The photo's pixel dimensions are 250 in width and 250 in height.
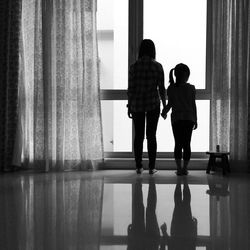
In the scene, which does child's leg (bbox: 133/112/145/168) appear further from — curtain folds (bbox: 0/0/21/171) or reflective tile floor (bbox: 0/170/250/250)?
curtain folds (bbox: 0/0/21/171)

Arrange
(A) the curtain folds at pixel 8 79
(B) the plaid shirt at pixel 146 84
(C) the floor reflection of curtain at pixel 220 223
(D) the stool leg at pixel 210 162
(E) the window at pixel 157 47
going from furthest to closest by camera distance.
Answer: (E) the window at pixel 157 47 < (A) the curtain folds at pixel 8 79 < (D) the stool leg at pixel 210 162 < (B) the plaid shirt at pixel 146 84 < (C) the floor reflection of curtain at pixel 220 223

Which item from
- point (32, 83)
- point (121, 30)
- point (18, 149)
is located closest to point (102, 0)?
point (121, 30)

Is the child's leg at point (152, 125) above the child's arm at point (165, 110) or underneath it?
underneath

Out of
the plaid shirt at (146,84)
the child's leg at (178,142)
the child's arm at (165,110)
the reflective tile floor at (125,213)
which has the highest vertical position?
the plaid shirt at (146,84)

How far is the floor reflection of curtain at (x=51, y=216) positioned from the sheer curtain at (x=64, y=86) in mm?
901

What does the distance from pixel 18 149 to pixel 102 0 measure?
176cm

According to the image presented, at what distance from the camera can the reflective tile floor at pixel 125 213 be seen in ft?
4.74

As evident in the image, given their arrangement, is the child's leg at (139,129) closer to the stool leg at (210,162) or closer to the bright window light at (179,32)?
the stool leg at (210,162)

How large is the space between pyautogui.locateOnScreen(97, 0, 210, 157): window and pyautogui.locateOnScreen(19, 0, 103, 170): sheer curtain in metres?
0.25

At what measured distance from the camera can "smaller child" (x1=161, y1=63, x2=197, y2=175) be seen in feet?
11.3

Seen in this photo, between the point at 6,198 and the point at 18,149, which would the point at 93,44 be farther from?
the point at 6,198

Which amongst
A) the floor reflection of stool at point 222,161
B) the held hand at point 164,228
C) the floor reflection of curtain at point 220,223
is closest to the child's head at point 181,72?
the floor reflection of stool at point 222,161

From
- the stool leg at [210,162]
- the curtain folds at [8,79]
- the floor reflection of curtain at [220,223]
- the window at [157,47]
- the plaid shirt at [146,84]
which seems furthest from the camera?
the window at [157,47]

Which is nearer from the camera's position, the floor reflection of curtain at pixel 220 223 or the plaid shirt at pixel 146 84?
the floor reflection of curtain at pixel 220 223
